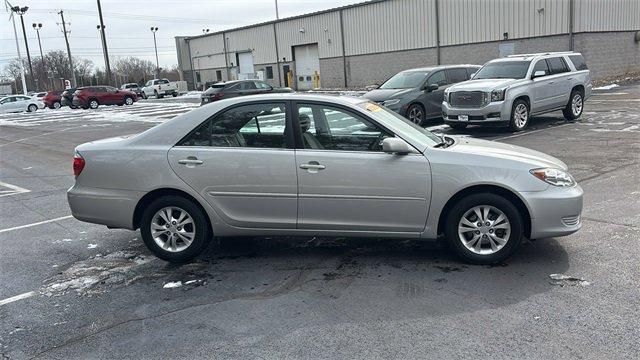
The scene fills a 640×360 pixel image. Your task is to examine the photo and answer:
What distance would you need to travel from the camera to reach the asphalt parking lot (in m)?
3.63

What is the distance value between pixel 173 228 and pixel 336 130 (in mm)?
1854

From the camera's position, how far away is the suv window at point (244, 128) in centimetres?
514

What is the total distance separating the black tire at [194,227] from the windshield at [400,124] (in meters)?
1.90

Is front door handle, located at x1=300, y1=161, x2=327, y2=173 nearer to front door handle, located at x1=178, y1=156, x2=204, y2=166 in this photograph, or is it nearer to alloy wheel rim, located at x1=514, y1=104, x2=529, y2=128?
front door handle, located at x1=178, y1=156, x2=204, y2=166

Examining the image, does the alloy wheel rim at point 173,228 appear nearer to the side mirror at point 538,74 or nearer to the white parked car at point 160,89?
the side mirror at point 538,74

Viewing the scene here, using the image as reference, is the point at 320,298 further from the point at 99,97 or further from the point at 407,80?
the point at 99,97

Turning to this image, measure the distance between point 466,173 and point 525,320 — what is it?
1404 mm

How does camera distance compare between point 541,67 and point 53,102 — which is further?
point 53,102

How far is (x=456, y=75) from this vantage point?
15.9m

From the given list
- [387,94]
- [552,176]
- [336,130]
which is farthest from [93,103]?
[552,176]

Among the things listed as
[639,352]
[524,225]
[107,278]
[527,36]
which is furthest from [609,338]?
[527,36]

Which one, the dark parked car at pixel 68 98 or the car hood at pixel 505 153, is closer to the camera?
the car hood at pixel 505 153

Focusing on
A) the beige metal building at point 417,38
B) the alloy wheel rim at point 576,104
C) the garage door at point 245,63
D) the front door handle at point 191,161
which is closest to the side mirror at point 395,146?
the front door handle at point 191,161

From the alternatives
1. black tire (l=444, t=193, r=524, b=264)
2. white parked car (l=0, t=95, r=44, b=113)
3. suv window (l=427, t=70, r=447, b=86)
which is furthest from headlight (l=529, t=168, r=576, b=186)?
Answer: white parked car (l=0, t=95, r=44, b=113)
